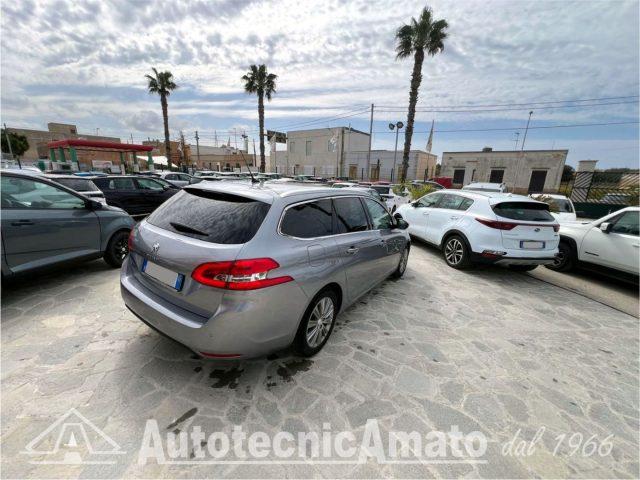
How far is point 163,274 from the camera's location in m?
2.28

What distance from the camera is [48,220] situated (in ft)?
12.1

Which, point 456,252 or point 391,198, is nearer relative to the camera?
point 456,252

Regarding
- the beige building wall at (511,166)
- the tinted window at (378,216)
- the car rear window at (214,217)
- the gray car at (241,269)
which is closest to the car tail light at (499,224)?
the tinted window at (378,216)

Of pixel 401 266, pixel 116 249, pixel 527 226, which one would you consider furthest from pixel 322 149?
pixel 116 249

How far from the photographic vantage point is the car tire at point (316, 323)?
262cm

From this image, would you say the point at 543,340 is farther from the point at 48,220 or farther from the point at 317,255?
the point at 48,220

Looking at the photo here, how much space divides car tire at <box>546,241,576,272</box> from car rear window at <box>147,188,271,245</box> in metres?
6.83

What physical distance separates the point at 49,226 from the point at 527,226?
23.9ft

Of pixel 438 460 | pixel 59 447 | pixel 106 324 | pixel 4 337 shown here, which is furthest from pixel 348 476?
pixel 4 337

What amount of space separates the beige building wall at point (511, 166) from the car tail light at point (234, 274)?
37896mm

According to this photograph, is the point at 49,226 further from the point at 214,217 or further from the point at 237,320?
the point at 237,320

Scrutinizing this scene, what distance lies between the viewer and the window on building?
34.6 metres

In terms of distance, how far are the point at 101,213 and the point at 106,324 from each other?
6.77 feet

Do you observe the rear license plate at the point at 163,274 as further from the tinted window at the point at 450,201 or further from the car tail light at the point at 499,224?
the tinted window at the point at 450,201
